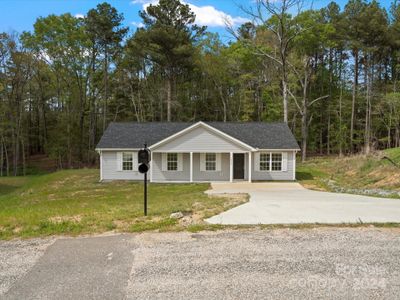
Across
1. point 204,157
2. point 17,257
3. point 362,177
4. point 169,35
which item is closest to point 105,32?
point 169,35

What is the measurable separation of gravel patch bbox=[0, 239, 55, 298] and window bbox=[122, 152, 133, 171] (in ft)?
46.0

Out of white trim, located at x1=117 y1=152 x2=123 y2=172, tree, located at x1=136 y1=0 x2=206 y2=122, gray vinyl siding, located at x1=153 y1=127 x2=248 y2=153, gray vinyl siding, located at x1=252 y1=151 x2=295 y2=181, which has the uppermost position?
tree, located at x1=136 y1=0 x2=206 y2=122

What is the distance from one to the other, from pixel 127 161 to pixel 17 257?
15.0 metres

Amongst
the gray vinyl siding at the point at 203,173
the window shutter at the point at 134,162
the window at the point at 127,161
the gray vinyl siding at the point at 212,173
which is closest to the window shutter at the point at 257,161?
the gray vinyl siding at the point at 203,173

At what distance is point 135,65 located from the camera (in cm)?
3469

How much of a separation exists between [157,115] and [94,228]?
2989 centimetres

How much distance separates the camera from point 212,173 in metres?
19.5

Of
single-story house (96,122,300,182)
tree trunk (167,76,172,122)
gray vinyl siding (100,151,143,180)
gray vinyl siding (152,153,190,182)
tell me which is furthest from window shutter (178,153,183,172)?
tree trunk (167,76,172,122)

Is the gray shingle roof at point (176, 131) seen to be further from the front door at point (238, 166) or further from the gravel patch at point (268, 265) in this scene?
the gravel patch at point (268, 265)

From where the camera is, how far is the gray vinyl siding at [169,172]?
63.8 ft

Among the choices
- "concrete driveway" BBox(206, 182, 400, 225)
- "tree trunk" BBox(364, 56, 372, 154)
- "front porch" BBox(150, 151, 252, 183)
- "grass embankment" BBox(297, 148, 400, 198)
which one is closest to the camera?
"concrete driveway" BBox(206, 182, 400, 225)

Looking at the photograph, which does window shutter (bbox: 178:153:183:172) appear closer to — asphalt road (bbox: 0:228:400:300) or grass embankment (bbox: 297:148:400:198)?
grass embankment (bbox: 297:148:400:198)

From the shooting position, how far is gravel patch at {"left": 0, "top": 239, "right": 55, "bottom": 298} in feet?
14.2

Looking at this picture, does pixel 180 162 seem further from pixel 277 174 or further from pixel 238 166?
pixel 277 174
